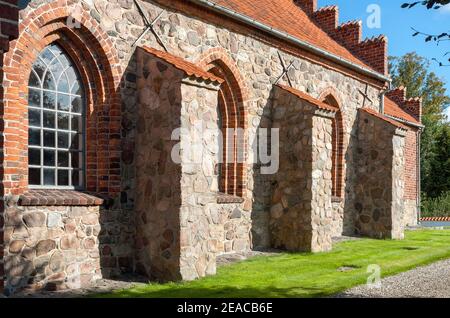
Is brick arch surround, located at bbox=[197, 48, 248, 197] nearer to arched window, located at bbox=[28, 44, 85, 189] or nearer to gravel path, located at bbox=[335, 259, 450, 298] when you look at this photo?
arched window, located at bbox=[28, 44, 85, 189]

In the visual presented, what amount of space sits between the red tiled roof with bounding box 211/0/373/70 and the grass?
17.2ft

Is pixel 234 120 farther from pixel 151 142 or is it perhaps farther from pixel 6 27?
pixel 6 27

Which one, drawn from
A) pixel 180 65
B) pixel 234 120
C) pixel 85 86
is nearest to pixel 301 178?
pixel 234 120

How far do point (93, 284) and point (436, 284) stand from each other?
5233mm

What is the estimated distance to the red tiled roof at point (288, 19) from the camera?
11.3 metres

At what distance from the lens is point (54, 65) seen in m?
7.51

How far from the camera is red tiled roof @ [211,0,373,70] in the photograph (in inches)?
443

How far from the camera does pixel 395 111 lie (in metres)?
20.1

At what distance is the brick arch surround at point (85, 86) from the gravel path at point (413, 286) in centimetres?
416

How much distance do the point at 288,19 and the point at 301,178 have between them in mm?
5262

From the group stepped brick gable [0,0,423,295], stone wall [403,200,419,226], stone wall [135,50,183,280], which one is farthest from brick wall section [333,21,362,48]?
stone wall [135,50,183,280]

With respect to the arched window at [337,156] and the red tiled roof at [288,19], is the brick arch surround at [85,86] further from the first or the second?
the arched window at [337,156]

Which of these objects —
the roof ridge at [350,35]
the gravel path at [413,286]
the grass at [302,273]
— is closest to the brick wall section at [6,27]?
the grass at [302,273]

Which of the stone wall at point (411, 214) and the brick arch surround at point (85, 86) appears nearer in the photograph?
the brick arch surround at point (85, 86)
